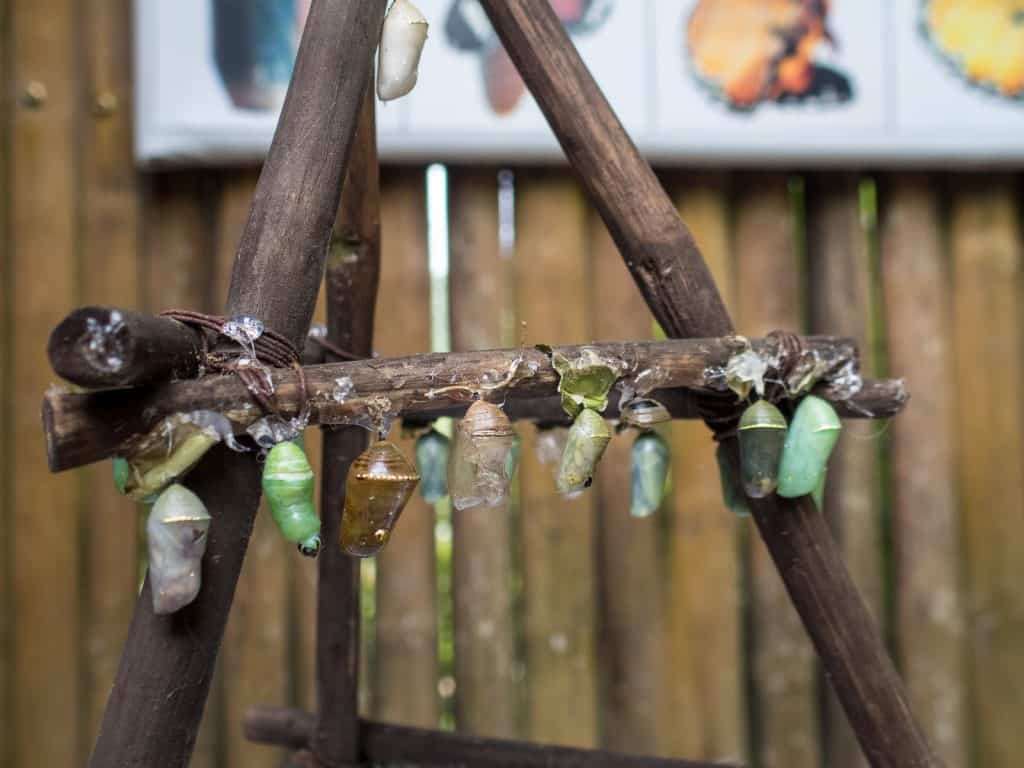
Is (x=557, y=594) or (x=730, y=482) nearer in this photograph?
(x=730, y=482)

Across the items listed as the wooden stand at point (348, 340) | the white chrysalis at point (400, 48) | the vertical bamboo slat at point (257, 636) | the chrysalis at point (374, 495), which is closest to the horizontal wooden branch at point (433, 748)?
the wooden stand at point (348, 340)

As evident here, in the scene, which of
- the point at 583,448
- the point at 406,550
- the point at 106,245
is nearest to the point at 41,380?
the point at 106,245

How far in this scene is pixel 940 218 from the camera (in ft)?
5.50

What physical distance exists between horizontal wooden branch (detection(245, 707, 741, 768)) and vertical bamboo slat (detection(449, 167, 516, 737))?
335 mm

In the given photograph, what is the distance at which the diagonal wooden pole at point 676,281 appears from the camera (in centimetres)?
85

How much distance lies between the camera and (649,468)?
2.93ft

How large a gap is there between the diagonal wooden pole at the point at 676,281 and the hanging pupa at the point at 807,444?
6 cm

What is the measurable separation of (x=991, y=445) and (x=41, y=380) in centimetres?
160

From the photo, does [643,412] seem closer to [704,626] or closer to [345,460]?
[345,460]

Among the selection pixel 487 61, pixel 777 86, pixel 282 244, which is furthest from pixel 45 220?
pixel 777 86

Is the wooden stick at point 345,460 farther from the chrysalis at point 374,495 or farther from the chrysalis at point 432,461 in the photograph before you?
the chrysalis at point 374,495

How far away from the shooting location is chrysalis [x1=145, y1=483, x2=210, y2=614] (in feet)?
2.07

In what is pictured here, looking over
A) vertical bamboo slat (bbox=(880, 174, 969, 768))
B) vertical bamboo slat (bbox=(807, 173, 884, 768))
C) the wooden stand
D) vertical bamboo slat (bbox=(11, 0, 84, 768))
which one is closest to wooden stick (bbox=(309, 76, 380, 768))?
the wooden stand

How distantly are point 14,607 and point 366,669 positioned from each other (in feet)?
1.87
